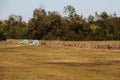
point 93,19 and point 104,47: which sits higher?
point 93,19

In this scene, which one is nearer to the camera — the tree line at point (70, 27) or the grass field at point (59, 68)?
the grass field at point (59, 68)

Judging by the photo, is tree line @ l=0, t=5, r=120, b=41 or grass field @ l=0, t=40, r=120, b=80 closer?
grass field @ l=0, t=40, r=120, b=80

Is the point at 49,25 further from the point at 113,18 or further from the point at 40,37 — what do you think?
the point at 113,18

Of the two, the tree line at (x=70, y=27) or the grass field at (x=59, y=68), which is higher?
the tree line at (x=70, y=27)

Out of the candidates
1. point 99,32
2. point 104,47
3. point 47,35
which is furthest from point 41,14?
point 104,47

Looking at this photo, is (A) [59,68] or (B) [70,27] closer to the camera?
(A) [59,68]

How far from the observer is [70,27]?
3605 inches

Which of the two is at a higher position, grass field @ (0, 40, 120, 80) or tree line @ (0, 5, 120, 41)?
tree line @ (0, 5, 120, 41)

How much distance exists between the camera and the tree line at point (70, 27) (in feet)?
286

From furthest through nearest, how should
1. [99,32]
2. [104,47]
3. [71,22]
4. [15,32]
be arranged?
[15,32], [71,22], [99,32], [104,47]

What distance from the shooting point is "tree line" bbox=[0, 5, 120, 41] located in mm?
87312

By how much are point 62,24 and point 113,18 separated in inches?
563

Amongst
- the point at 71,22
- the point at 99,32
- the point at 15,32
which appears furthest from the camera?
the point at 15,32

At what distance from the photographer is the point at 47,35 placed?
91.6m
